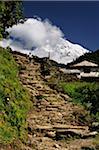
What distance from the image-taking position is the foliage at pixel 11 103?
79.3ft

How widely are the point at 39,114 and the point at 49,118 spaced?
77 cm

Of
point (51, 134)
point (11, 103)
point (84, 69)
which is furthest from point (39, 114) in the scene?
point (84, 69)

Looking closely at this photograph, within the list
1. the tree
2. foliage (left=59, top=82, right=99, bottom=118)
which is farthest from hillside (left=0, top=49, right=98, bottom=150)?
the tree

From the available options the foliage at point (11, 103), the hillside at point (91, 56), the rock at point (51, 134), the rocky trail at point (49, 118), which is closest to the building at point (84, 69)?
the rocky trail at point (49, 118)

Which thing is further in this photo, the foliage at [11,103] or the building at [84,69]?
the building at [84,69]

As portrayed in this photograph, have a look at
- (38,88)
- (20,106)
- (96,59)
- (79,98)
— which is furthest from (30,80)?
(96,59)

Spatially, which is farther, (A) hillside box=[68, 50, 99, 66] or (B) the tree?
(A) hillside box=[68, 50, 99, 66]

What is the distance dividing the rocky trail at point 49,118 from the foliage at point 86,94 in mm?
1226

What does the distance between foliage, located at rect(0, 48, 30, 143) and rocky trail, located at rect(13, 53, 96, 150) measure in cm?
80

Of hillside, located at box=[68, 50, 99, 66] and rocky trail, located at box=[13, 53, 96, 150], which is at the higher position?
hillside, located at box=[68, 50, 99, 66]

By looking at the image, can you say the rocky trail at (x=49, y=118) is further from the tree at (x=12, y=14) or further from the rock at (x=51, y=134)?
the tree at (x=12, y=14)

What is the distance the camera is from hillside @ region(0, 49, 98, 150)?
85.2 feet

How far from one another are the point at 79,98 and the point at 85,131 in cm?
842

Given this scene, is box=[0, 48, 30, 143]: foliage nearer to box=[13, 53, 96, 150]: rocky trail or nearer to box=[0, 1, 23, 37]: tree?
box=[13, 53, 96, 150]: rocky trail
